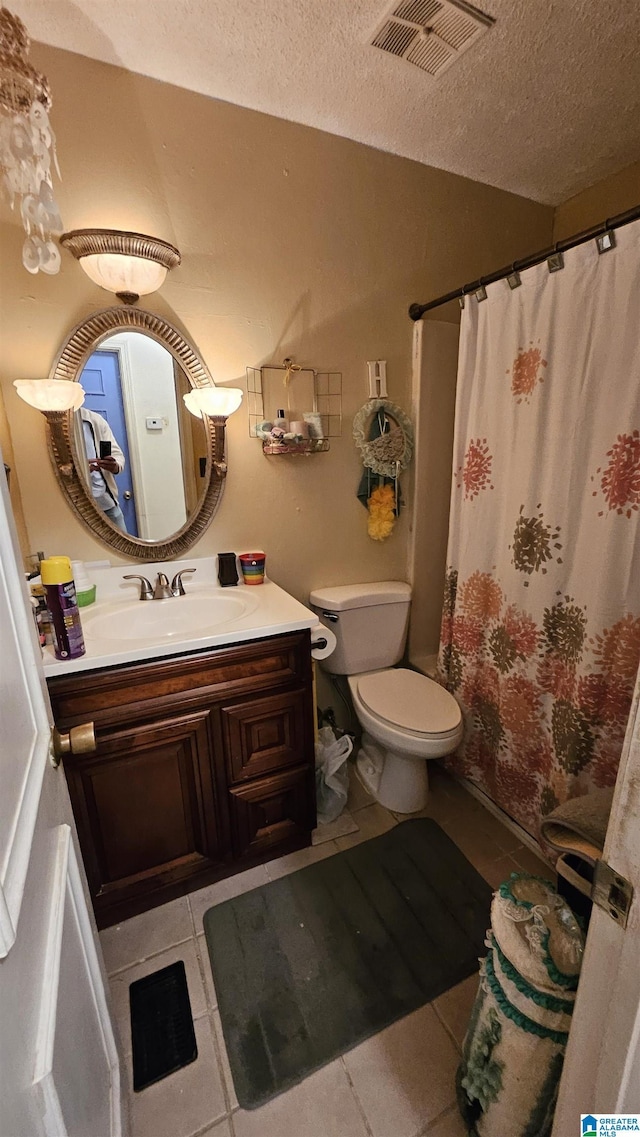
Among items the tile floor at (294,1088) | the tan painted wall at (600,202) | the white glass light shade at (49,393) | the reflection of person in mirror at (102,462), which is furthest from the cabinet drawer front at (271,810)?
the tan painted wall at (600,202)

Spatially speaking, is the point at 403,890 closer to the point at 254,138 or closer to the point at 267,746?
the point at 267,746

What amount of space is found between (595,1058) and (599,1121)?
0.05m

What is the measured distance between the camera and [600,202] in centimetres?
182

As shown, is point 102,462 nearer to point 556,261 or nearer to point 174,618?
point 174,618

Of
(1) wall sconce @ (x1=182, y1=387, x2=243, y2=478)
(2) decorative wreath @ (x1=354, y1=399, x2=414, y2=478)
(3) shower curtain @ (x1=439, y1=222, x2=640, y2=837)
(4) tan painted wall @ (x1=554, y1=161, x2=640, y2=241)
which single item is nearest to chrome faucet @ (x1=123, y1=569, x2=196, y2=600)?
(1) wall sconce @ (x1=182, y1=387, x2=243, y2=478)

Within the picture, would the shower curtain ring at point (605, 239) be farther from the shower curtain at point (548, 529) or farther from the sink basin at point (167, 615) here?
the sink basin at point (167, 615)

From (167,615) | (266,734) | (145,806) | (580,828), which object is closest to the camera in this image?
(580,828)

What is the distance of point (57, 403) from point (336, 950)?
1.73m

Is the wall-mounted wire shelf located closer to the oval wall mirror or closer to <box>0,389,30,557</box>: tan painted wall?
the oval wall mirror

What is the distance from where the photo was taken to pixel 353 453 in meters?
1.85

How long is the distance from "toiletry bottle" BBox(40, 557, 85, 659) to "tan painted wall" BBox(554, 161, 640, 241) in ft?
7.55

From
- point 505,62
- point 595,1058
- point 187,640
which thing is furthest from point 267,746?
point 505,62

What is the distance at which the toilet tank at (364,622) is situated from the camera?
1821mm

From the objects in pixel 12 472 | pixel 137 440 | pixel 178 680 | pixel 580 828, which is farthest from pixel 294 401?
pixel 580 828
